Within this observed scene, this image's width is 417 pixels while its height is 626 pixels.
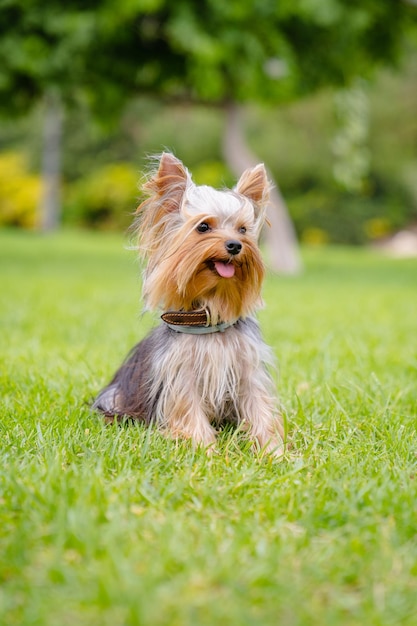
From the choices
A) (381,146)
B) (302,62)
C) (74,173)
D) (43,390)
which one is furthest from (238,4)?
(74,173)

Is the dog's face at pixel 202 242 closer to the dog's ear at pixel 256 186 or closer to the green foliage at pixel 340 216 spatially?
the dog's ear at pixel 256 186

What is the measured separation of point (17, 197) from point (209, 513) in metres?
39.3

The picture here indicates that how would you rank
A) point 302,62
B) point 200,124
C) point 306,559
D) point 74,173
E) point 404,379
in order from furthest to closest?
point 74,173 < point 200,124 < point 302,62 < point 404,379 < point 306,559

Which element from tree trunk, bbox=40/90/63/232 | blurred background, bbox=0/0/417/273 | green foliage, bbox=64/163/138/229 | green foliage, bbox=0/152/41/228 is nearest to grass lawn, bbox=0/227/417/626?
blurred background, bbox=0/0/417/273

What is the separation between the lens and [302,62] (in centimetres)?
1358

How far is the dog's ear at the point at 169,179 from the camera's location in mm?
3521

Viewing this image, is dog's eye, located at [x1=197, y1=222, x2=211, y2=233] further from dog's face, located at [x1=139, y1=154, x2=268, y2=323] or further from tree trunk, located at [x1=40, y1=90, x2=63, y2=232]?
tree trunk, located at [x1=40, y1=90, x2=63, y2=232]

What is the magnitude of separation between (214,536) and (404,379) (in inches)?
117

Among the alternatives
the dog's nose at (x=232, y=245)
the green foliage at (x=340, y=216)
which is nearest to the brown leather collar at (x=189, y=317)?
the dog's nose at (x=232, y=245)

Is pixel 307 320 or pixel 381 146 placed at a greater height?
pixel 381 146

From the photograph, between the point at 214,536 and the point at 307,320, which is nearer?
the point at 214,536

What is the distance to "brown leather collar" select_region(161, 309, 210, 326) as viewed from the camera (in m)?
3.50

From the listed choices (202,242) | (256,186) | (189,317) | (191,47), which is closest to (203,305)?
(189,317)

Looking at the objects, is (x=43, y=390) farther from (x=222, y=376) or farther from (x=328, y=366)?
(x=328, y=366)
